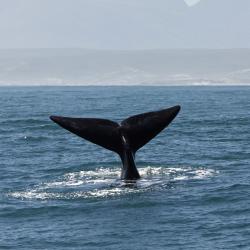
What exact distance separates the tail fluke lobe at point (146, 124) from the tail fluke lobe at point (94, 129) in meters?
0.29

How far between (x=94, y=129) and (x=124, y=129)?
74cm

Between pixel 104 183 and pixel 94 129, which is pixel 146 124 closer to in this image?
pixel 94 129

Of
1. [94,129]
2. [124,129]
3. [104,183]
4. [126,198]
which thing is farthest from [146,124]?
[104,183]

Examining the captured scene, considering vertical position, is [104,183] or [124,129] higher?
[124,129]

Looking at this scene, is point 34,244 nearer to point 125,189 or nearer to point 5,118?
point 125,189

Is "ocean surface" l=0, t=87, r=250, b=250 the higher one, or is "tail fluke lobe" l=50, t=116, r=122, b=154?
"tail fluke lobe" l=50, t=116, r=122, b=154

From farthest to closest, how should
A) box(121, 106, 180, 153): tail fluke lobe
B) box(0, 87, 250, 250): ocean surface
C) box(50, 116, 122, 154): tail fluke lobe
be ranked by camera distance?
box(121, 106, 180, 153): tail fluke lobe, box(50, 116, 122, 154): tail fluke lobe, box(0, 87, 250, 250): ocean surface

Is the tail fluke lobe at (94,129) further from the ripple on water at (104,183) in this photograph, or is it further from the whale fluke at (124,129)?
the ripple on water at (104,183)

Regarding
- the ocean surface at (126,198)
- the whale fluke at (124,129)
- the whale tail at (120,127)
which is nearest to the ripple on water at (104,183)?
the ocean surface at (126,198)

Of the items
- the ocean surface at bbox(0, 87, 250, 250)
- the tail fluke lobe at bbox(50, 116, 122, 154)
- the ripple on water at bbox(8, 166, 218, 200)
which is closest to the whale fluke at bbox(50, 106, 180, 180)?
the tail fluke lobe at bbox(50, 116, 122, 154)

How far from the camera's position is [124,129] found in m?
21.0

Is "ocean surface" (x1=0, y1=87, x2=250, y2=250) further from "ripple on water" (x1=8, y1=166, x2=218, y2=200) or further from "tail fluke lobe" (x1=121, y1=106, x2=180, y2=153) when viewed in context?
"tail fluke lobe" (x1=121, y1=106, x2=180, y2=153)

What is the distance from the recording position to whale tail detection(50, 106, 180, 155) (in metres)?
20.7

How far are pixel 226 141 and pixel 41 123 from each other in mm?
15734
